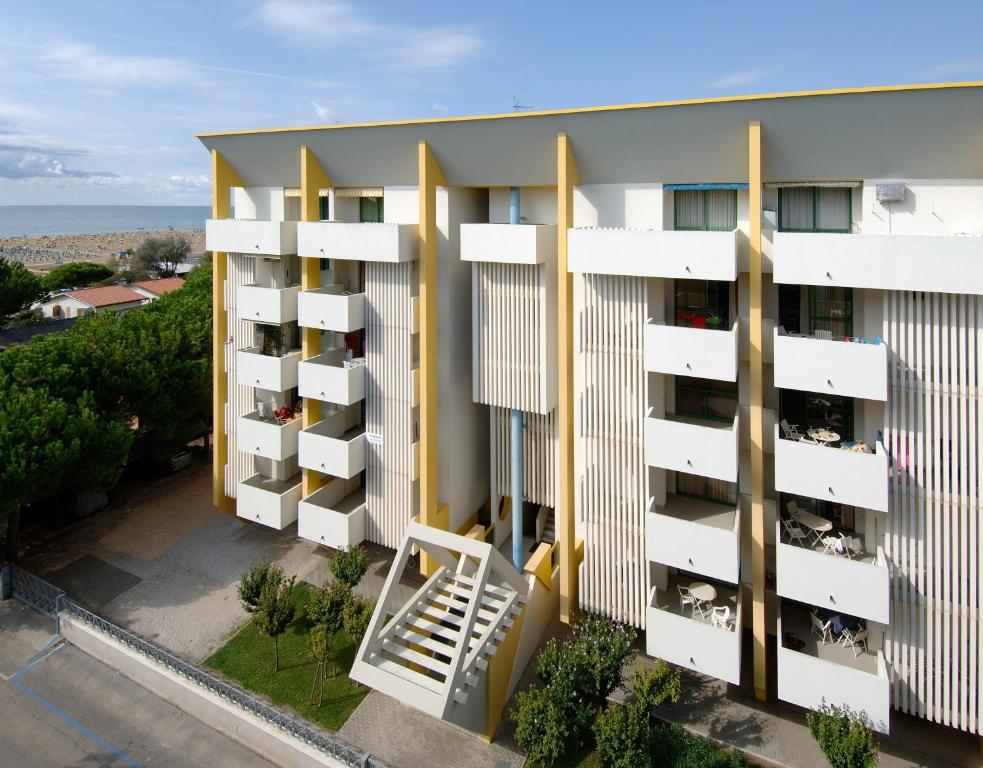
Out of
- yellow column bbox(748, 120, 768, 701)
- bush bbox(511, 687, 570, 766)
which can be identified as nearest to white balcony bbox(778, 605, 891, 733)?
yellow column bbox(748, 120, 768, 701)

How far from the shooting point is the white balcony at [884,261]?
12.1 m

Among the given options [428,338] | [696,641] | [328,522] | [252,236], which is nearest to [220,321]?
[252,236]

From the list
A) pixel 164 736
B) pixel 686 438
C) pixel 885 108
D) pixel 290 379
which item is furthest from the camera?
pixel 290 379

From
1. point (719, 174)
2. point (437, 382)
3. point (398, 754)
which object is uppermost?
point (719, 174)

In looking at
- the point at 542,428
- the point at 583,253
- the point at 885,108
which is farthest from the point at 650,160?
the point at 542,428

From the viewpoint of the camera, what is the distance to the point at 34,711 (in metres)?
16.4

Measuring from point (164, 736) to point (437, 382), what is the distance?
11.0 meters

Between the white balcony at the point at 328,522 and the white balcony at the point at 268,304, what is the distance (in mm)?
5538

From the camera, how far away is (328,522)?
65.8ft

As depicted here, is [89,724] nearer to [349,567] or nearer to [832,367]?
[349,567]

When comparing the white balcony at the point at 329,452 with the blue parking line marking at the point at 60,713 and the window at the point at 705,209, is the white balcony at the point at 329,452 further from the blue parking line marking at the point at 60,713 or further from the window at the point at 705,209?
the window at the point at 705,209

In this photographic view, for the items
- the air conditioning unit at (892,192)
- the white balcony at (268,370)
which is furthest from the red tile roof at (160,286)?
the air conditioning unit at (892,192)

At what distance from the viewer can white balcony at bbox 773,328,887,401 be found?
1270 centimetres

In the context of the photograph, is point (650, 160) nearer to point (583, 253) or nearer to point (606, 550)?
point (583, 253)
